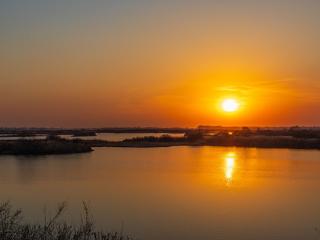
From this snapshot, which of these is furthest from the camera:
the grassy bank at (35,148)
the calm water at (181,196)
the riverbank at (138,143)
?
the riverbank at (138,143)

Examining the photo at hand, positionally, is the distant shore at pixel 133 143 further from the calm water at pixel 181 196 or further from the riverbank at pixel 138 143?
the calm water at pixel 181 196

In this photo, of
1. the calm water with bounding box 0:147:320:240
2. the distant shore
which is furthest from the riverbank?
the calm water with bounding box 0:147:320:240

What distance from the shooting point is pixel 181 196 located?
1358cm

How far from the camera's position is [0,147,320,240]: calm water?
9648 millimetres

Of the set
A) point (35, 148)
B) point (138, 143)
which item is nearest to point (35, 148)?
point (35, 148)

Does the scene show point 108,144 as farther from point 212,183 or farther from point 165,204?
point 165,204

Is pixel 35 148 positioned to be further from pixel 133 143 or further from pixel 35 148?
pixel 133 143

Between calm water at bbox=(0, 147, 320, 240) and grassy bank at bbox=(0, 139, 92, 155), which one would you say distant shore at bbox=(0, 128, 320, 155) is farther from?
calm water at bbox=(0, 147, 320, 240)

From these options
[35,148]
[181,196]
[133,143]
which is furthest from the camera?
[133,143]

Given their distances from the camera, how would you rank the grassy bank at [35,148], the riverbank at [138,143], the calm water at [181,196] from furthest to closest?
the riverbank at [138,143]
the grassy bank at [35,148]
the calm water at [181,196]

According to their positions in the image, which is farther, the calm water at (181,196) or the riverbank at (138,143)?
the riverbank at (138,143)

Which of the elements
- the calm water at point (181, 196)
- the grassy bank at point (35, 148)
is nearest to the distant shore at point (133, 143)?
the grassy bank at point (35, 148)

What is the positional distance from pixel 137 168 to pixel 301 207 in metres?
9.93

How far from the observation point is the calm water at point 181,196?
9648 mm
